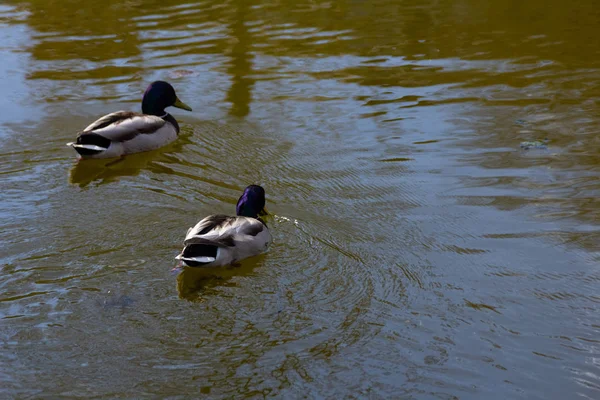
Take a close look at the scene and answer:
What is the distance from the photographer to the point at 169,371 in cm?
462

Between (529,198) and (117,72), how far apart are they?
5.89 metres

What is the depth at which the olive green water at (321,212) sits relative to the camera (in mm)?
4746

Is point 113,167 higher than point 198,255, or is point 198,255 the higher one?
point 198,255

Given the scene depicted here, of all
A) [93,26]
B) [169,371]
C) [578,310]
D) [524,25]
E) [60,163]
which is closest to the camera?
[169,371]

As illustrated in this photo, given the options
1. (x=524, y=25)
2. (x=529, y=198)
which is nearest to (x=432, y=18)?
(x=524, y=25)

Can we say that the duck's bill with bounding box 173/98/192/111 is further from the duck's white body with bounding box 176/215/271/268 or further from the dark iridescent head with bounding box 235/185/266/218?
the duck's white body with bounding box 176/215/271/268

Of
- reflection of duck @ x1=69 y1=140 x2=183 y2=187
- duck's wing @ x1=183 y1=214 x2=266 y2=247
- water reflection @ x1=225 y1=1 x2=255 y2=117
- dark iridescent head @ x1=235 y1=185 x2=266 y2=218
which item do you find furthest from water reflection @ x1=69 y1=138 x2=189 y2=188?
duck's wing @ x1=183 y1=214 x2=266 y2=247

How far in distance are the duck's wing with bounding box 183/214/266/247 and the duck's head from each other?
3.22 metres

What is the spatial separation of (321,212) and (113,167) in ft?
8.12

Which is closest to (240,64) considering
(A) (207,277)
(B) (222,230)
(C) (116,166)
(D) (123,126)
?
(D) (123,126)

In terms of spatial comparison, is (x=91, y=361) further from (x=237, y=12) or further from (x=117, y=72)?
(x=237, y=12)

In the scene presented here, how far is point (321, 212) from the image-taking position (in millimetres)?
6832

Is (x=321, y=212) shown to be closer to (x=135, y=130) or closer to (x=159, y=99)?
(x=135, y=130)

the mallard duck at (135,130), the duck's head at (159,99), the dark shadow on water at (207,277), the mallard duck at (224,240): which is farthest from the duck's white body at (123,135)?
the dark shadow on water at (207,277)
